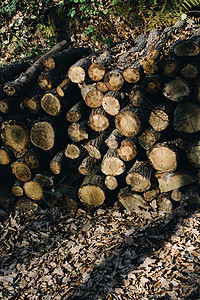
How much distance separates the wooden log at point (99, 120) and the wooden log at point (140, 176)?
0.67 m

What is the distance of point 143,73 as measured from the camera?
3.58 m

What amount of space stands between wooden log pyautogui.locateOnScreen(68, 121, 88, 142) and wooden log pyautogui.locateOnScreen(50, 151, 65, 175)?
12.8 inches

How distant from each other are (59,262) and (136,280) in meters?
0.99

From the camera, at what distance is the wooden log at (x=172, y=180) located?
350 centimetres

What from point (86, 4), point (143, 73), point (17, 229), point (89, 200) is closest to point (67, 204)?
point (89, 200)

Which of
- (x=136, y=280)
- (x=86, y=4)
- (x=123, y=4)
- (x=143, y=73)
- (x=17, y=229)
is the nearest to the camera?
(x=136, y=280)

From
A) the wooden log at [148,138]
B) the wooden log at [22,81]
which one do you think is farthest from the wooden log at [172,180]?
the wooden log at [22,81]

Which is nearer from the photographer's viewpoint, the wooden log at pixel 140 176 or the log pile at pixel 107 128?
the log pile at pixel 107 128

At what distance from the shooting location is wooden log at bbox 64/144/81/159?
3844mm

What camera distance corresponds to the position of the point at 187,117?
3266 mm

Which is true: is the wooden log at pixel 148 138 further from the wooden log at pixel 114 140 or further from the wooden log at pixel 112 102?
the wooden log at pixel 112 102

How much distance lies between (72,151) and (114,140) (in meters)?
0.68

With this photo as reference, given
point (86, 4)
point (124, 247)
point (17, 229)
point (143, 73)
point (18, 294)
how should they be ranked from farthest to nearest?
point (86, 4) < point (17, 229) < point (143, 73) < point (124, 247) < point (18, 294)

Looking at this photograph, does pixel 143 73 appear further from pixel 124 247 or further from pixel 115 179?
pixel 124 247
